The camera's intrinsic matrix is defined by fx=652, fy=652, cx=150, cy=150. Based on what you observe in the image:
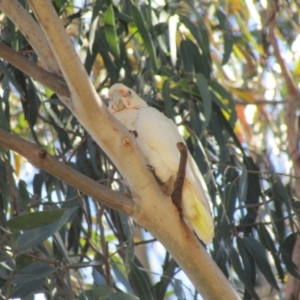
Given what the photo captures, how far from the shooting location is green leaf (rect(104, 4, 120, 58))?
2209mm

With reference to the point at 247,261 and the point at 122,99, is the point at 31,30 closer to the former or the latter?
the point at 122,99

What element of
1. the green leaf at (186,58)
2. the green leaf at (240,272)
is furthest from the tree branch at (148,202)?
the green leaf at (186,58)

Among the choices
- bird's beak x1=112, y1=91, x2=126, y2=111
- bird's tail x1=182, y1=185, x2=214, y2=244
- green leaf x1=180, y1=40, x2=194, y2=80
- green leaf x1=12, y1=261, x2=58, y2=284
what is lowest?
green leaf x1=12, y1=261, x2=58, y2=284

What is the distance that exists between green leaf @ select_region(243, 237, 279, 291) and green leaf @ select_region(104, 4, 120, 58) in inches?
31.9

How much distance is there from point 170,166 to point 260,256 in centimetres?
50

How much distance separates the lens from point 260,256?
6.70ft

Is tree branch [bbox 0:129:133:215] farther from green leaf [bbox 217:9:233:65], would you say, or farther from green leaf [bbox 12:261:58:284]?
green leaf [bbox 217:9:233:65]

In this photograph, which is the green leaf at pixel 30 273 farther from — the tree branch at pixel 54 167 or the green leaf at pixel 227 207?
the green leaf at pixel 227 207

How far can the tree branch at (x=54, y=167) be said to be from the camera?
137cm

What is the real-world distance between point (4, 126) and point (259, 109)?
7.52ft

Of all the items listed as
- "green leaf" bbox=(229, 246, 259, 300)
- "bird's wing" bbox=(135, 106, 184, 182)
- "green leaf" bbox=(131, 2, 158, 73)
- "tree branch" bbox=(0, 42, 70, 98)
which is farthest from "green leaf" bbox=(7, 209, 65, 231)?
"green leaf" bbox=(131, 2, 158, 73)

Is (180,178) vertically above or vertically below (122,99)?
below

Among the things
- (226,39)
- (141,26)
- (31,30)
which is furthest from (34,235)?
(226,39)

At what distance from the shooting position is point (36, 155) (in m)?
1.36
